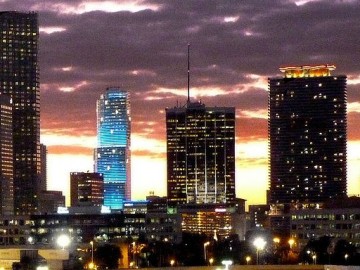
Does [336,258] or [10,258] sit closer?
[10,258]

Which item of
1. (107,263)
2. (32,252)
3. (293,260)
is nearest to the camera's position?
(32,252)

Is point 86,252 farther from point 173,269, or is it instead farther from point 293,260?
point 173,269

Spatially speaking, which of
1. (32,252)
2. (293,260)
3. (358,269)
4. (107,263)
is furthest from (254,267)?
(293,260)

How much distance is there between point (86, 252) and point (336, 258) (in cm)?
3801

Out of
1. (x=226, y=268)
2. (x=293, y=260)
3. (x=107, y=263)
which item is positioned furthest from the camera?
(x=293, y=260)

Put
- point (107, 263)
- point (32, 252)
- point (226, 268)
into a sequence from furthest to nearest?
point (107, 263)
point (32, 252)
point (226, 268)

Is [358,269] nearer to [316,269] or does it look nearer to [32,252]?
[316,269]

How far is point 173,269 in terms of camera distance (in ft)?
295

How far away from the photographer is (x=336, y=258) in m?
183

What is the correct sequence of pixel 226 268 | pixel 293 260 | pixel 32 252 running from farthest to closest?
pixel 293 260 < pixel 32 252 < pixel 226 268

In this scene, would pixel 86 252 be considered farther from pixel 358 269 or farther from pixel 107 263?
pixel 358 269

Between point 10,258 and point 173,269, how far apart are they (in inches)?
701

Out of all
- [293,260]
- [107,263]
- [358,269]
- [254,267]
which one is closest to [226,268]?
[254,267]

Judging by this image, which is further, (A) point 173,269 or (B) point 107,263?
(B) point 107,263
